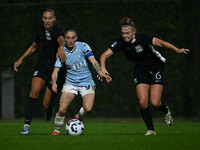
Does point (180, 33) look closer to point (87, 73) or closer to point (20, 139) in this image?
point (87, 73)

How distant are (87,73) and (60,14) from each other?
478 cm

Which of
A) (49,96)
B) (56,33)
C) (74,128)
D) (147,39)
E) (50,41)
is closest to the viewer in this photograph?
(74,128)

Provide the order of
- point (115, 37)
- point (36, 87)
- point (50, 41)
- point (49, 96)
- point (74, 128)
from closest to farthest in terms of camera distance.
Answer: point (74, 128) < point (36, 87) < point (50, 41) < point (49, 96) < point (115, 37)

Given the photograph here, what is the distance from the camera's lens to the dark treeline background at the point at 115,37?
11727mm

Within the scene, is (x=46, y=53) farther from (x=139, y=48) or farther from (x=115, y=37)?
(x=115, y=37)

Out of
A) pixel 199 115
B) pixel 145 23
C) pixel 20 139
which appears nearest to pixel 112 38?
pixel 145 23

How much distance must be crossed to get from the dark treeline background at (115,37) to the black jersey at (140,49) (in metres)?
3.56

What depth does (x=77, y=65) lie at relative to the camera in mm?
7840

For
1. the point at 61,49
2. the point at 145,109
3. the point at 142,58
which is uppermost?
the point at 61,49

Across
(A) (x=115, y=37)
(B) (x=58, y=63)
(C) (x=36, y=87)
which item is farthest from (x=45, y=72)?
(A) (x=115, y=37)

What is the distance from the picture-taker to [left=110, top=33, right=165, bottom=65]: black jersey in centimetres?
785

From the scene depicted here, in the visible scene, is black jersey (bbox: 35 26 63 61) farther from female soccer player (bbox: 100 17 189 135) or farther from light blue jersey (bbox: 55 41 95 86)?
female soccer player (bbox: 100 17 189 135)

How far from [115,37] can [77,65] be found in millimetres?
4271

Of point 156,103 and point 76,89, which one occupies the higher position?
point 76,89
